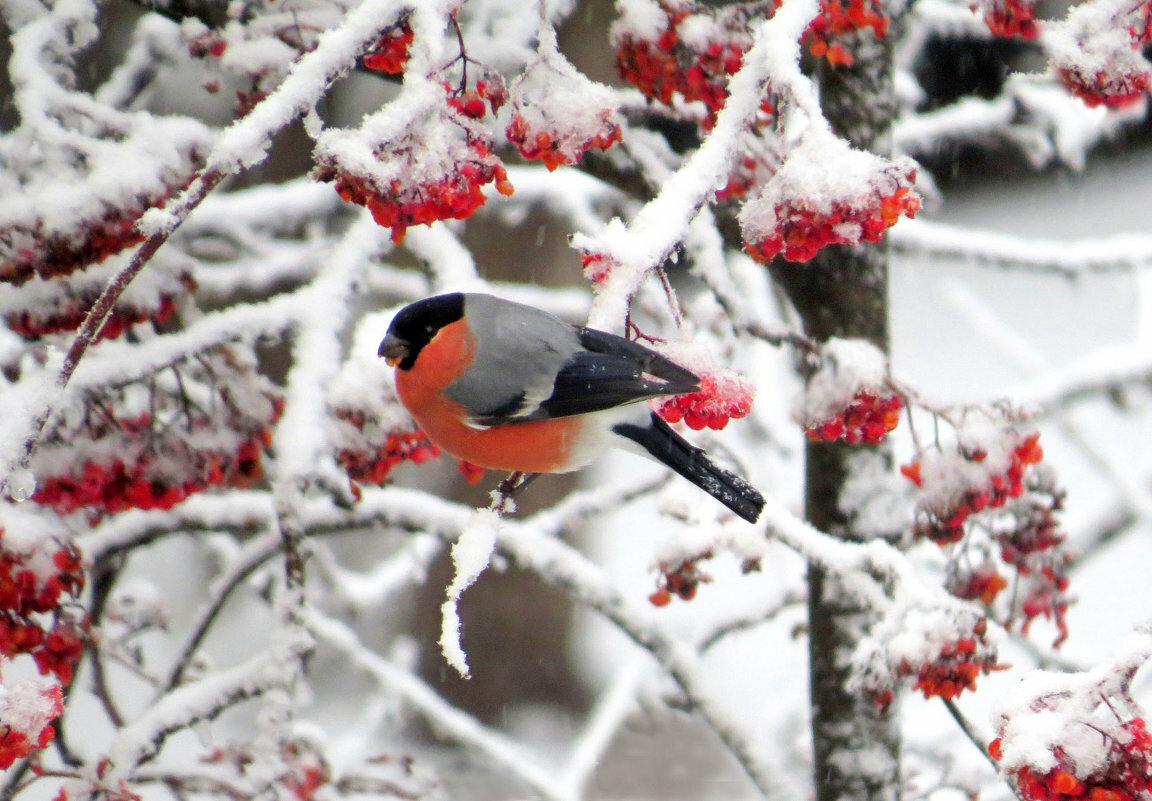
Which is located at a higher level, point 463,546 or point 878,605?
point 878,605

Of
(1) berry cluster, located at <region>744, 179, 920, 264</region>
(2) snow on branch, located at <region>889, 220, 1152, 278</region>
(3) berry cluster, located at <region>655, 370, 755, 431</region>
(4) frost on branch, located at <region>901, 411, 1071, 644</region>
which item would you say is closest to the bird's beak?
(3) berry cluster, located at <region>655, 370, 755, 431</region>

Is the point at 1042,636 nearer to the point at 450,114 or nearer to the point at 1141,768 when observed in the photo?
the point at 1141,768

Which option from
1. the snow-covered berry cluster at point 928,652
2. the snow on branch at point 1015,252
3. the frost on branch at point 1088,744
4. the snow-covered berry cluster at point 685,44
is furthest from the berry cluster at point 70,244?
the snow on branch at point 1015,252

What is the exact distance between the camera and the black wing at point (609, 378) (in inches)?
58.6

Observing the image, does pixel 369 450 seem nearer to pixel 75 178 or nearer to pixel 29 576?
pixel 29 576

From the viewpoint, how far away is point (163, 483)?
6.57 ft

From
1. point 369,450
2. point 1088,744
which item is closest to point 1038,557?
point 1088,744

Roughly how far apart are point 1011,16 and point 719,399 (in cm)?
81

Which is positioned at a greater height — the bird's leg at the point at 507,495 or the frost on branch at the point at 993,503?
the frost on branch at the point at 993,503

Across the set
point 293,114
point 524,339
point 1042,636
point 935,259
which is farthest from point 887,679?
point 1042,636

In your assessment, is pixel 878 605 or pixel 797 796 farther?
pixel 797 796

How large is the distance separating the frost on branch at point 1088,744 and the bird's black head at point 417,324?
1.14 meters

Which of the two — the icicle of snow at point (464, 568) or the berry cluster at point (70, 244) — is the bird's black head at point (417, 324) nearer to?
the berry cluster at point (70, 244)

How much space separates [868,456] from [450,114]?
1.25m
